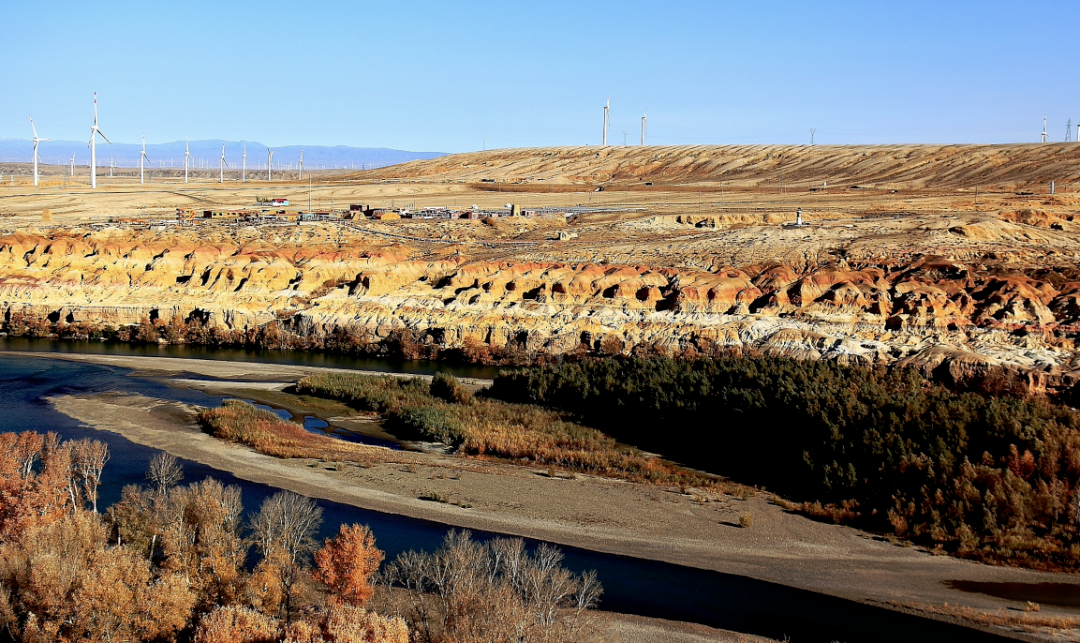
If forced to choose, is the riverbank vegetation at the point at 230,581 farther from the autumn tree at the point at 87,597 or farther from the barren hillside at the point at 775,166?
the barren hillside at the point at 775,166

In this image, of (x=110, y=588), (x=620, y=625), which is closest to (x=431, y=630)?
(x=620, y=625)

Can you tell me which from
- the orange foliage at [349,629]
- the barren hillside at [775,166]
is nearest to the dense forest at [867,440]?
the orange foliage at [349,629]

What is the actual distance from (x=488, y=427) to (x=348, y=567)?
1729 centimetres

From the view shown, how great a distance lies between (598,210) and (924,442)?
6502 centimetres

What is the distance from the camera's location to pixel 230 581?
1848 cm

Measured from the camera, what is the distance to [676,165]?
14538cm

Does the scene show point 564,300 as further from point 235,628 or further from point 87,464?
point 235,628

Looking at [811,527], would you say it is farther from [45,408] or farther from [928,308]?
[45,408]

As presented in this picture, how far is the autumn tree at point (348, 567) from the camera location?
18344 mm

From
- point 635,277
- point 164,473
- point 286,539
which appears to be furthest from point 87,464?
point 635,277

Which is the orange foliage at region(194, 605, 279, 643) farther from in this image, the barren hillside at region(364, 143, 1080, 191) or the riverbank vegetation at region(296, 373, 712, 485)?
the barren hillside at region(364, 143, 1080, 191)

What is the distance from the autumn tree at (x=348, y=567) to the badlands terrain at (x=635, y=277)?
28.8 m

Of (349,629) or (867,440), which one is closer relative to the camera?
(349,629)

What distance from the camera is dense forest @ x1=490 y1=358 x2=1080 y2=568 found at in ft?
82.9
